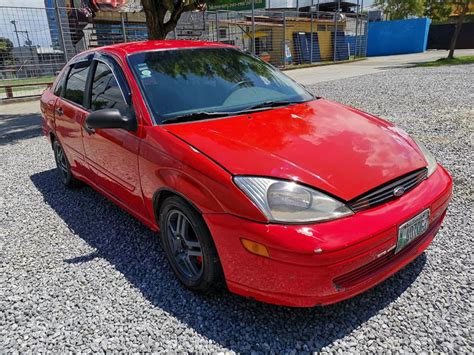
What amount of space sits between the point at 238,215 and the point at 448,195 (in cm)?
148

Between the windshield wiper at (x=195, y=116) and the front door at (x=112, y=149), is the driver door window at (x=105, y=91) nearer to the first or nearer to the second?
the front door at (x=112, y=149)

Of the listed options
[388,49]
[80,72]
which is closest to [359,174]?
[80,72]

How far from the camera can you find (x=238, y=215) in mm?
1987

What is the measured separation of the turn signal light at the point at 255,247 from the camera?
75.4 inches

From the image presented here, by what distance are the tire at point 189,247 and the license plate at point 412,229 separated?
1.06 metres

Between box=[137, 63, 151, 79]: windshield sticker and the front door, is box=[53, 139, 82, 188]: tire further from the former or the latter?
box=[137, 63, 151, 79]: windshield sticker

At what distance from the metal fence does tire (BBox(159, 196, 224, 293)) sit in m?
6.16

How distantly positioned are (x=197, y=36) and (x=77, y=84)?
47.3 ft

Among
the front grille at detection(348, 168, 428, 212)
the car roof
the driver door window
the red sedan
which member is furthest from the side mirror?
the front grille at detection(348, 168, 428, 212)

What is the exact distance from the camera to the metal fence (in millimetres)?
11953

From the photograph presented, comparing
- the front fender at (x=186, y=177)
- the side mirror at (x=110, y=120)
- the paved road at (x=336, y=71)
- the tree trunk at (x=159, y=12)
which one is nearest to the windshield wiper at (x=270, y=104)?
the front fender at (x=186, y=177)

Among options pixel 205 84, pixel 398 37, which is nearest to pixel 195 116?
pixel 205 84

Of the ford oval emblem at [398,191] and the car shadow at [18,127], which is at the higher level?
the ford oval emblem at [398,191]

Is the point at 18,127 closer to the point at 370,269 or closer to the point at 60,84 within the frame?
the point at 60,84
